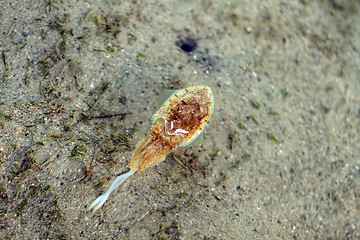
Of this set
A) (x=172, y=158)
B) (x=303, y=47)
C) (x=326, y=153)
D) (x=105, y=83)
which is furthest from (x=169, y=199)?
(x=303, y=47)

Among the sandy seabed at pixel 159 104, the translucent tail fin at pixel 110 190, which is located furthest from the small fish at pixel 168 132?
the sandy seabed at pixel 159 104

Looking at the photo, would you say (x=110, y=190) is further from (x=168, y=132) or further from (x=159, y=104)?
(x=159, y=104)

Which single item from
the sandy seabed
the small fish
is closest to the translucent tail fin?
the small fish

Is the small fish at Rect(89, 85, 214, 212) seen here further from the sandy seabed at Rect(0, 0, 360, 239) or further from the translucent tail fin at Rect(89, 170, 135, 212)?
the sandy seabed at Rect(0, 0, 360, 239)

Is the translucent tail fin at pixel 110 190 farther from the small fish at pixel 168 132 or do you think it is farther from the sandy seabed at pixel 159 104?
the sandy seabed at pixel 159 104

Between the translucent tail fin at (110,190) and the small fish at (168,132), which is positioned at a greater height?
the small fish at (168,132)

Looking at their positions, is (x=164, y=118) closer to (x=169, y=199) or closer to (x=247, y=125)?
(x=169, y=199)
